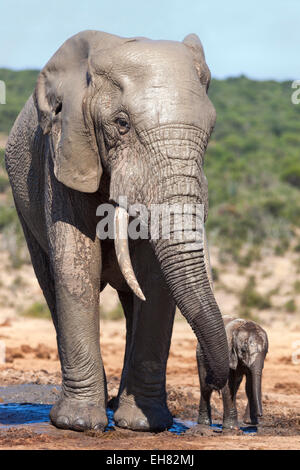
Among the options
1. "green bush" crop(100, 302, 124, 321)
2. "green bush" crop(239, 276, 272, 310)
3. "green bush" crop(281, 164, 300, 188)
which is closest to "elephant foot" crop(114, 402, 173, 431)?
"green bush" crop(100, 302, 124, 321)

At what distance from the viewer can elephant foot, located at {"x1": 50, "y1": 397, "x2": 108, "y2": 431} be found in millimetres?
5422

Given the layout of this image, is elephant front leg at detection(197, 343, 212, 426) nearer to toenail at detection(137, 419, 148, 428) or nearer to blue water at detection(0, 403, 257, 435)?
blue water at detection(0, 403, 257, 435)

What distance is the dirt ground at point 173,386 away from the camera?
485 centimetres

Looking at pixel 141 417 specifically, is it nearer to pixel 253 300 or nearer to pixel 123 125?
pixel 123 125

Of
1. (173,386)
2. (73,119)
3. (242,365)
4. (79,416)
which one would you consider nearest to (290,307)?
(173,386)

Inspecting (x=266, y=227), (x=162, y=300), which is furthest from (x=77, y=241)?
(x=266, y=227)

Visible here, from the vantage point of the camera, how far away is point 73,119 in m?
5.19

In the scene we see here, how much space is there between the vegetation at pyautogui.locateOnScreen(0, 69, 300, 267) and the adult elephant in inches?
86.4

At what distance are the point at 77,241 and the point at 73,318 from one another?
0.50 m

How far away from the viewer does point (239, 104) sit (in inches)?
2051

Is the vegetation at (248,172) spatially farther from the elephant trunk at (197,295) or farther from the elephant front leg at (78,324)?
the elephant trunk at (197,295)

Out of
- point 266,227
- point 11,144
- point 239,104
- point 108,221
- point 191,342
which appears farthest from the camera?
point 239,104
